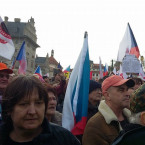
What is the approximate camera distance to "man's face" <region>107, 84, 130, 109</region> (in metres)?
2.88

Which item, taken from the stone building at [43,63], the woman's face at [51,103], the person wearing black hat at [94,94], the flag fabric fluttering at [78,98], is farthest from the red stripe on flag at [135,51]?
the stone building at [43,63]

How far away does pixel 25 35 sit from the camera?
56375mm

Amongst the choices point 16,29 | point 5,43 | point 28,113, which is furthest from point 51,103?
point 16,29

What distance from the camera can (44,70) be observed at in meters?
76.9

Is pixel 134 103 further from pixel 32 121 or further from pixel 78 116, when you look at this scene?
pixel 78 116

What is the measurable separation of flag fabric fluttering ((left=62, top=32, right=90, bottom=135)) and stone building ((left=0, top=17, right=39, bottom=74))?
53001 mm

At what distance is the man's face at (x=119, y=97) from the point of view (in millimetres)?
2885

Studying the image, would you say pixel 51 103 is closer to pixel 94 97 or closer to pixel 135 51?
pixel 94 97

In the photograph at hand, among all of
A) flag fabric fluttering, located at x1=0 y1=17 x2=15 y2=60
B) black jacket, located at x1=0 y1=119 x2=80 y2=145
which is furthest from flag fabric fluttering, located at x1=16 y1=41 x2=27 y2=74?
black jacket, located at x1=0 y1=119 x2=80 y2=145

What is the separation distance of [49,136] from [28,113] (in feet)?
0.79

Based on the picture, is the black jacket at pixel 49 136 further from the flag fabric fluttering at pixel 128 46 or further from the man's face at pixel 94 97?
the flag fabric fluttering at pixel 128 46

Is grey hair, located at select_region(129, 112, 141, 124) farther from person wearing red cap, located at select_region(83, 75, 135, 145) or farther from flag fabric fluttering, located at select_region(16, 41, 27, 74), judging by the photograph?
flag fabric fluttering, located at select_region(16, 41, 27, 74)

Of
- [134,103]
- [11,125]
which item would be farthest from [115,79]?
[11,125]

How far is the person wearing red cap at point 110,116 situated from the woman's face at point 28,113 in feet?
2.96
